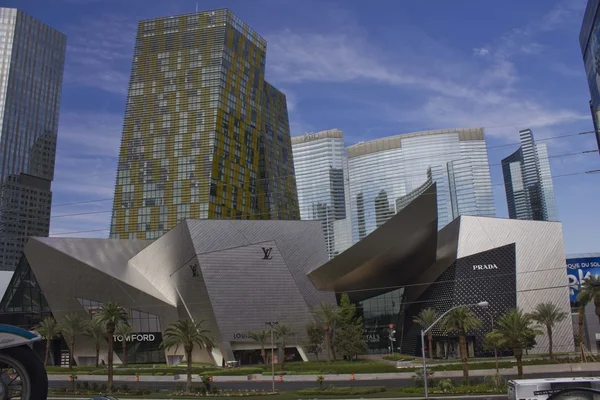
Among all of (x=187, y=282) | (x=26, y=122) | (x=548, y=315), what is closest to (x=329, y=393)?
(x=548, y=315)

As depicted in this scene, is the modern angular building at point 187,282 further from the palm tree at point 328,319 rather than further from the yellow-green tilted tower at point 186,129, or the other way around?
the yellow-green tilted tower at point 186,129

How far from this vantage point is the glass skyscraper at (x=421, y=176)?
186 m

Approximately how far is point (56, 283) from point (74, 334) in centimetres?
783

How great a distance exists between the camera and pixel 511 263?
197ft

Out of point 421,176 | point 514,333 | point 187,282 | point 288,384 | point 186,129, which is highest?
point 421,176

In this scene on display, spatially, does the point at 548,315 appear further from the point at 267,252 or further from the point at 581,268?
the point at 581,268

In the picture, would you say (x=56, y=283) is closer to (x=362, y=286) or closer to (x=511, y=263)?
(x=362, y=286)

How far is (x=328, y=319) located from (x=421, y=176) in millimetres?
138911

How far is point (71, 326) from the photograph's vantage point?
61.9 meters

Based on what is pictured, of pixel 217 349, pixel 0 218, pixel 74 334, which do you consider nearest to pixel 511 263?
pixel 217 349

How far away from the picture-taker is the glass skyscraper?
186500 mm

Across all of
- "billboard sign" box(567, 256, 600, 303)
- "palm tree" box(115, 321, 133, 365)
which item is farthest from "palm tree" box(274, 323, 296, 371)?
"billboard sign" box(567, 256, 600, 303)

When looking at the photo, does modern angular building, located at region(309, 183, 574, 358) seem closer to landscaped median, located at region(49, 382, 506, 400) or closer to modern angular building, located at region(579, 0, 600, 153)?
modern angular building, located at region(579, 0, 600, 153)

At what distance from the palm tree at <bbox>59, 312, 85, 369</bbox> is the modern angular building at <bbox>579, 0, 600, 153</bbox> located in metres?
70.4
